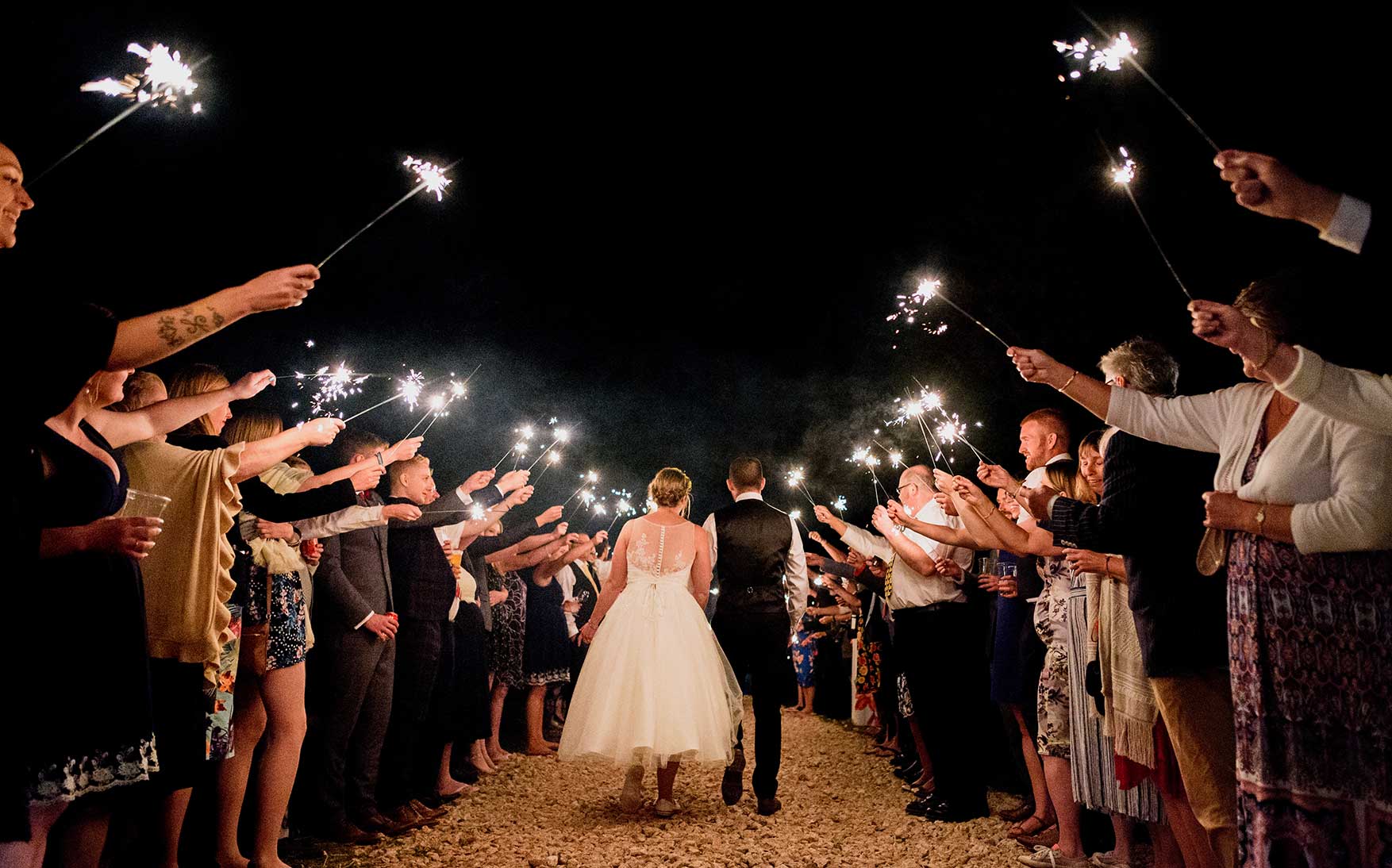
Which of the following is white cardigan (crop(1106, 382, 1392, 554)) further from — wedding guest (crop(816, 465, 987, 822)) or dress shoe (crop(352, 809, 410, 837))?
dress shoe (crop(352, 809, 410, 837))

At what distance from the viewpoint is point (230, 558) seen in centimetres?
322

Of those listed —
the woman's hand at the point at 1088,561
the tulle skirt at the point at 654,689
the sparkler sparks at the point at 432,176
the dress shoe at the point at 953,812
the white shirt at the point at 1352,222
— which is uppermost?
the sparkler sparks at the point at 432,176

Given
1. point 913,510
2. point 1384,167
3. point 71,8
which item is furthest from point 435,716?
point 1384,167

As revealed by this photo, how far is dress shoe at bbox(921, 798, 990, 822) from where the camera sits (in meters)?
5.22

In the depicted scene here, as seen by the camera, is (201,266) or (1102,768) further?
(201,266)

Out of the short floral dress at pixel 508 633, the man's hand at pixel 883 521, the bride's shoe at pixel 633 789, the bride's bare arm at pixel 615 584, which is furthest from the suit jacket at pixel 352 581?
the man's hand at pixel 883 521

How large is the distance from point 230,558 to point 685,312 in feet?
86.2

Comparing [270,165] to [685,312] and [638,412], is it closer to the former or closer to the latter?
[685,312]

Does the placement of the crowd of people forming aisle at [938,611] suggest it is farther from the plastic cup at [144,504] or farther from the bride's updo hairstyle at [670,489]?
the bride's updo hairstyle at [670,489]

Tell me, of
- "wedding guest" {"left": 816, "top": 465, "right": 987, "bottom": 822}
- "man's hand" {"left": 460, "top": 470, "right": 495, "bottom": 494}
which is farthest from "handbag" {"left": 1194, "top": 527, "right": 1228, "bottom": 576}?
"man's hand" {"left": 460, "top": 470, "right": 495, "bottom": 494}

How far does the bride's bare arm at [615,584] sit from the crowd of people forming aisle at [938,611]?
0.15 ft

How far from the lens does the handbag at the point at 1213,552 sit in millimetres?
2660

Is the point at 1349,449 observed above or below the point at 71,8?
below

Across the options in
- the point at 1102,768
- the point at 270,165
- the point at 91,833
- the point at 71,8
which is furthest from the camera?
the point at 270,165
